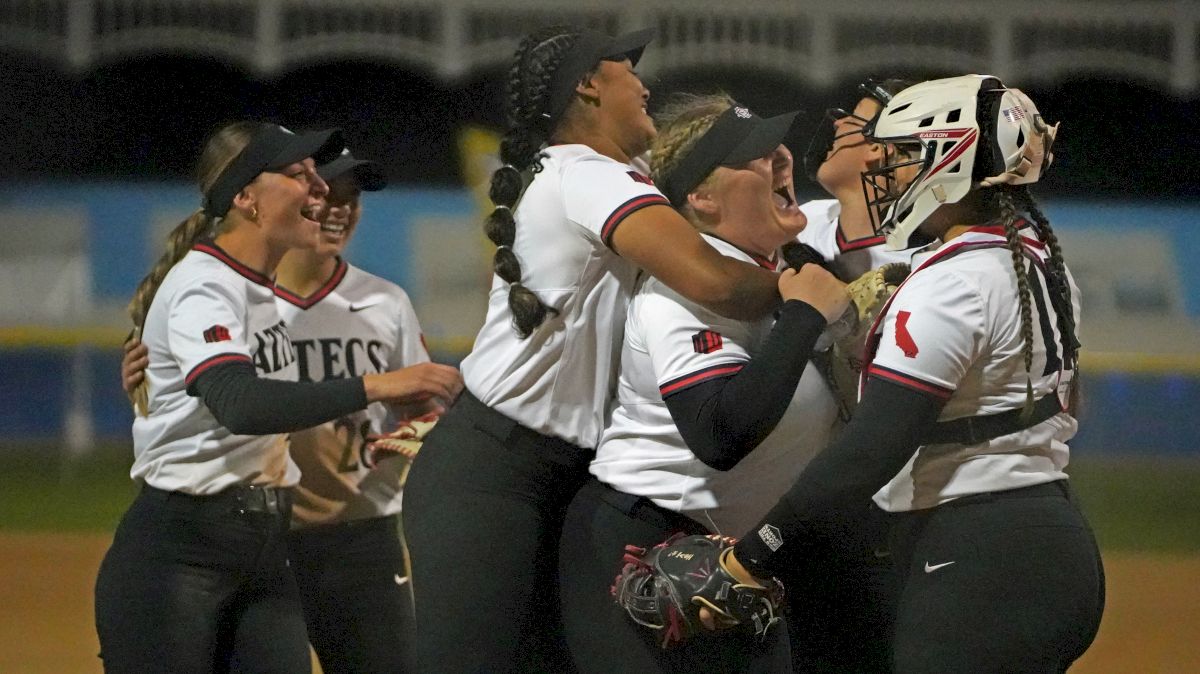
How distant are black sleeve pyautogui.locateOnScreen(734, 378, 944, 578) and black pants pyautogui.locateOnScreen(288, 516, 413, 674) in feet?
5.85

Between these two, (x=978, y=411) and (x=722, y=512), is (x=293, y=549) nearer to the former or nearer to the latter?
(x=722, y=512)

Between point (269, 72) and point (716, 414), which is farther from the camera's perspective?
point (269, 72)

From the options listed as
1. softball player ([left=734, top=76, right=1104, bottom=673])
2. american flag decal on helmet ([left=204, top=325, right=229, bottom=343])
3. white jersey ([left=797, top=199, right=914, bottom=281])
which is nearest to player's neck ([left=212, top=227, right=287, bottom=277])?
american flag decal on helmet ([left=204, top=325, right=229, bottom=343])

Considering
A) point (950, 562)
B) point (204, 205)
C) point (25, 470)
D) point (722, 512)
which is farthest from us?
point (25, 470)

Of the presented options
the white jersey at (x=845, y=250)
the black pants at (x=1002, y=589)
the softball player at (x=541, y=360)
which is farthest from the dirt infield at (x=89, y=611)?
the black pants at (x=1002, y=589)

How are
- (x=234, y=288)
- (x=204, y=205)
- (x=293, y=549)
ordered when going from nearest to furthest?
(x=234, y=288)
(x=204, y=205)
(x=293, y=549)

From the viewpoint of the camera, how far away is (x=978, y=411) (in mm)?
2121

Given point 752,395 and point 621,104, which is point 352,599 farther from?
point 752,395

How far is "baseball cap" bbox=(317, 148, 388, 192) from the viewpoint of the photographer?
11.9 ft

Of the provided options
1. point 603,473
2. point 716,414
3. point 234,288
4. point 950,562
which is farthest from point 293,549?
point 950,562

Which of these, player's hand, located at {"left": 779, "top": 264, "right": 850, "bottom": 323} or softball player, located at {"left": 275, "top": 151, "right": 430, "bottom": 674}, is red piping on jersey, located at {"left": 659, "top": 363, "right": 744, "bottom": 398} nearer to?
player's hand, located at {"left": 779, "top": 264, "right": 850, "bottom": 323}

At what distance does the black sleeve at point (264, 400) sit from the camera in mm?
2904

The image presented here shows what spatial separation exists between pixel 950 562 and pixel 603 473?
2.29ft

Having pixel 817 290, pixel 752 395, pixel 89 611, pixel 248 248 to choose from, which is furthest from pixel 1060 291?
pixel 89 611
